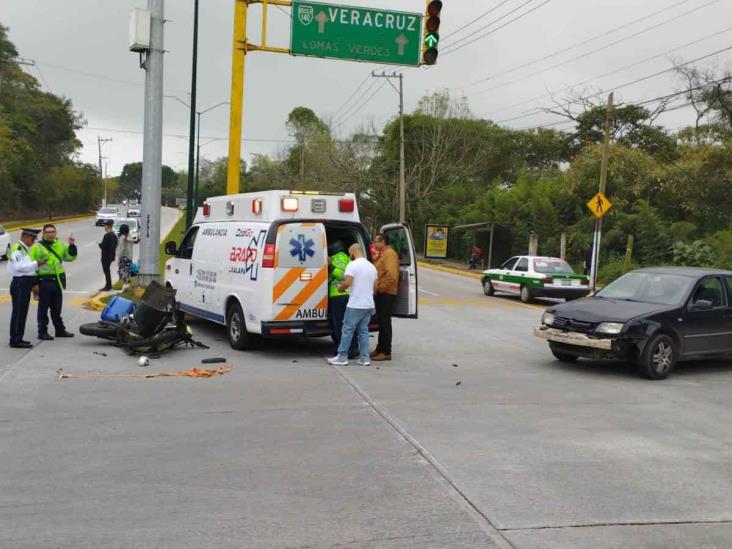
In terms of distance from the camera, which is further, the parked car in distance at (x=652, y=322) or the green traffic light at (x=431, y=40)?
the green traffic light at (x=431, y=40)

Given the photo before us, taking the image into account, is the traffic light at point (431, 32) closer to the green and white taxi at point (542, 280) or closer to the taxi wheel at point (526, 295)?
the green and white taxi at point (542, 280)

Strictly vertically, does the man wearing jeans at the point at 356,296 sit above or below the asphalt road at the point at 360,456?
above

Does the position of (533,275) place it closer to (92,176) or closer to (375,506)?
(375,506)

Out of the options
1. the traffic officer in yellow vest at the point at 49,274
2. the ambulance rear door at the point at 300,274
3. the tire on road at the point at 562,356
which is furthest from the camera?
the traffic officer in yellow vest at the point at 49,274

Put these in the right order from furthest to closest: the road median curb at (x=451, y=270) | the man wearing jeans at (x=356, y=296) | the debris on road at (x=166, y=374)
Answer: the road median curb at (x=451, y=270) < the man wearing jeans at (x=356, y=296) < the debris on road at (x=166, y=374)

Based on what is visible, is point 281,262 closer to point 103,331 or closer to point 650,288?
point 103,331

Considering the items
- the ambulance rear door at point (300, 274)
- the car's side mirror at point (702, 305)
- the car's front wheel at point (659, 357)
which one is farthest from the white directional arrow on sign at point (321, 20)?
the car's front wheel at point (659, 357)

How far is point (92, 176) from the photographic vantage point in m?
101

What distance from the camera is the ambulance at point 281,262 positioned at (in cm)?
1060

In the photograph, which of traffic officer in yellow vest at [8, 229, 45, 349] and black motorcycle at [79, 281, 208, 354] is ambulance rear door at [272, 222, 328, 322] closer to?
black motorcycle at [79, 281, 208, 354]

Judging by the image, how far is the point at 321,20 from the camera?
51.1ft

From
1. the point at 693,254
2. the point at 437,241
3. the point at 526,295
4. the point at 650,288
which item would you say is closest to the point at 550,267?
the point at 526,295

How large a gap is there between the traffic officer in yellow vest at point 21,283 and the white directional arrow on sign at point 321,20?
24.5 ft

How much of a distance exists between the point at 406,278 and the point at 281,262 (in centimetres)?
200
